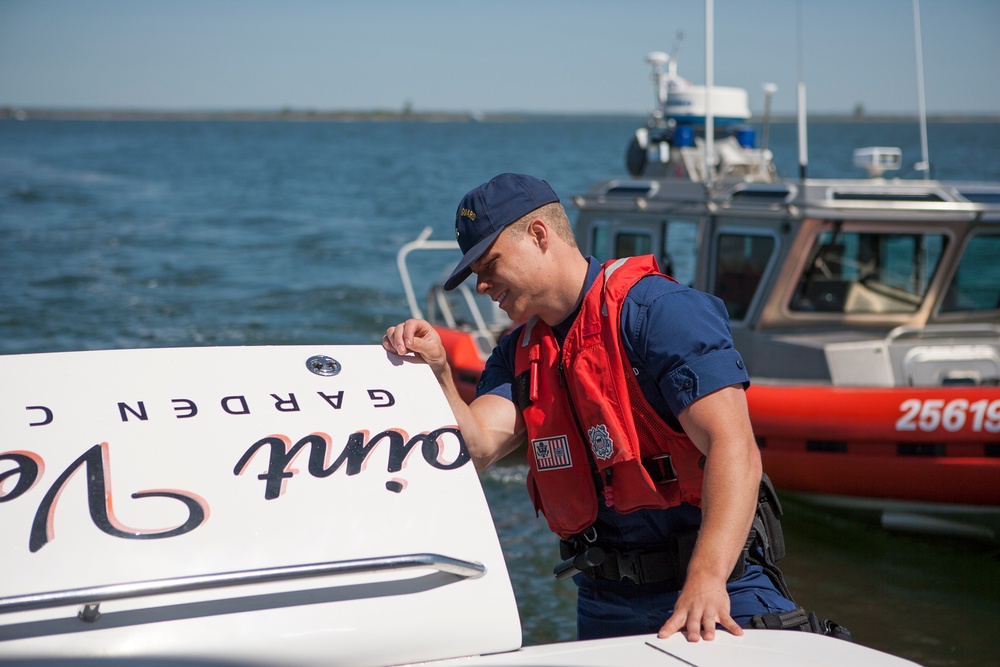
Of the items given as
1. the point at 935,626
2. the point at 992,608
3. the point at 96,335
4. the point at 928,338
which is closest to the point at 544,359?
the point at 935,626

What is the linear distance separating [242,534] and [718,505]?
0.82 metres

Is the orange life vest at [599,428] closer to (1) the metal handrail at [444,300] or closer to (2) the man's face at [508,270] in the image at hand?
(2) the man's face at [508,270]

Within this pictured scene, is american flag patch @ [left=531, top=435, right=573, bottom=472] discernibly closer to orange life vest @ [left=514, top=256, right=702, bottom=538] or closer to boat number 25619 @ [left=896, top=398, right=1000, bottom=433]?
orange life vest @ [left=514, top=256, right=702, bottom=538]

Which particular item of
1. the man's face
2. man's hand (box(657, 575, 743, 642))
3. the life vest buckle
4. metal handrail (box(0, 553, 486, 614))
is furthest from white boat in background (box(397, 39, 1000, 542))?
metal handrail (box(0, 553, 486, 614))

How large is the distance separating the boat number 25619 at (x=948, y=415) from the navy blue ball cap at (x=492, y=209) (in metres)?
4.43

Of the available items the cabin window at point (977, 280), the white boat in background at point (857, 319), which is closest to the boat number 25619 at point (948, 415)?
the white boat in background at point (857, 319)

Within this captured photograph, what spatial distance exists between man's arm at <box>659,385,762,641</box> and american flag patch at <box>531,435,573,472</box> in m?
0.35

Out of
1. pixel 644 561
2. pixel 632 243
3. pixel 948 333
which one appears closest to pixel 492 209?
pixel 644 561

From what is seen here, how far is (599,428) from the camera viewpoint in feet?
6.94

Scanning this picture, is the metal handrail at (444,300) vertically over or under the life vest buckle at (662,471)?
under

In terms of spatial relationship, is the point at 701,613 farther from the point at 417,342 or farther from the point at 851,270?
the point at 851,270

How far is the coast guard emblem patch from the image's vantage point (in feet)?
6.89

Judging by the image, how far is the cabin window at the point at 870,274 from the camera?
6.92m

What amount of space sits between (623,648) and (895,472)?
4837 millimetres
